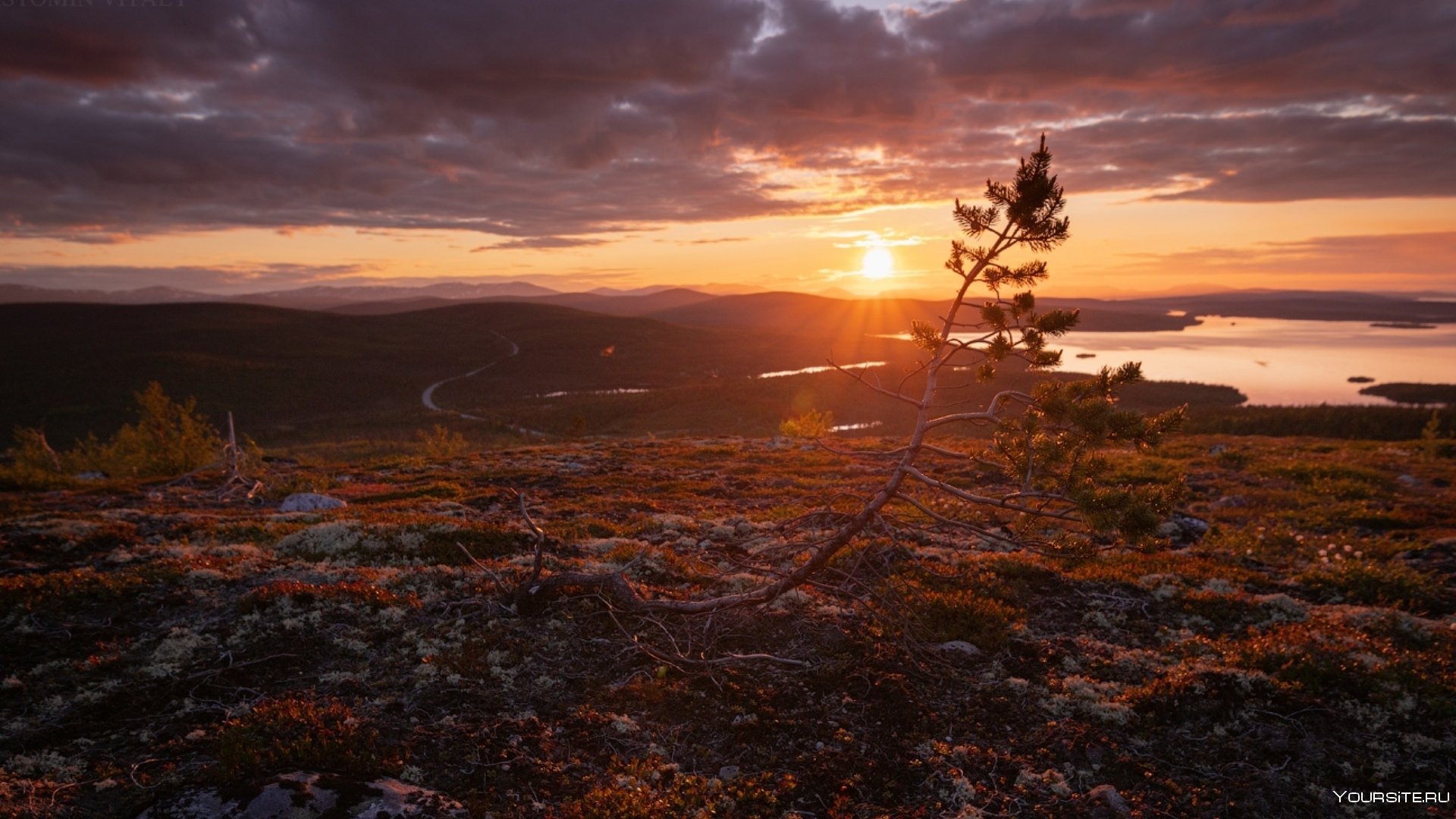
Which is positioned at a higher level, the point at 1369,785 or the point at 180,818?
the point at 180,818

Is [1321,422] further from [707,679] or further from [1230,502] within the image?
[707,679]

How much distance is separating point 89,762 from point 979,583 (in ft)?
37.1

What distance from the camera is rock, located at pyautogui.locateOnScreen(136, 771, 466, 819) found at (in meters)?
5.05

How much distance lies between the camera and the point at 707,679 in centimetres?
796

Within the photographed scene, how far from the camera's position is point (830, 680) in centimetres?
793

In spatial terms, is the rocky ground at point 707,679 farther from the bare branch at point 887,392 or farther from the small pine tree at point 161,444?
the small pine tree at point 161,444

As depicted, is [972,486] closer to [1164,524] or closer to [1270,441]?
[1164,524]

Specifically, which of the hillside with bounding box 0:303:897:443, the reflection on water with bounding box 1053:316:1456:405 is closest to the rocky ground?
the reflection on water with bounding box 1053:316:1456:405

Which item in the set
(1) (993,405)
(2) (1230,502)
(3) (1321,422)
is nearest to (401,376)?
(3) (1321,422)

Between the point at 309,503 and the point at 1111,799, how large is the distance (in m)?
20.1

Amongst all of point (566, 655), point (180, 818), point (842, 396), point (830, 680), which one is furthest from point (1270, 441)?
point (842, 396)

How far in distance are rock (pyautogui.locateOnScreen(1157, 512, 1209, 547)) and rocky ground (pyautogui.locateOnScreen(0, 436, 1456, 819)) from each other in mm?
1021

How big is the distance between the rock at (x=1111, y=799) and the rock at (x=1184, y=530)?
10645 millimetres

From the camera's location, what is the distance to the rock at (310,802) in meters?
5.05
